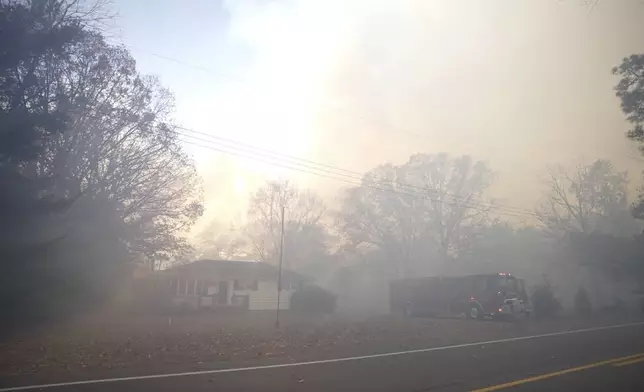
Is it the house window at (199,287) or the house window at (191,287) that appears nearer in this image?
the house window at (199,287)

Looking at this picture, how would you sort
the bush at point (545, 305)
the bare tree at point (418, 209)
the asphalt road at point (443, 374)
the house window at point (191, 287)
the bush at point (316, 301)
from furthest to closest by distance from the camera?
the bare tree at point (418, 209) → the house window at point (191, 287) → the bush at point (316, 301) → the bush at point (545, 305) → the asphalt road at point (443, 374)

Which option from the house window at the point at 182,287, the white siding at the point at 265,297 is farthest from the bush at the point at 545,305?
the house window at the point at 182,287

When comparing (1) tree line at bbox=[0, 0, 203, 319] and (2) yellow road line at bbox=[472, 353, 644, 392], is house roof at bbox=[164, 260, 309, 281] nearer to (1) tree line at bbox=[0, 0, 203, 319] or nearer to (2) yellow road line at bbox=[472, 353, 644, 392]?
(1) tree line at bbox=[0, 0, 203, 319]

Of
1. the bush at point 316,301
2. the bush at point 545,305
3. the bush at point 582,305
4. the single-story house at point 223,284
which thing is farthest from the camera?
the bush at point 316,301

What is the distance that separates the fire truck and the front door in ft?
47.2

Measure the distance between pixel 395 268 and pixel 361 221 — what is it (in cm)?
692

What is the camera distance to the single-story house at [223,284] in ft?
129

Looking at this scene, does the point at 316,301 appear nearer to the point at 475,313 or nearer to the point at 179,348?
the point at 475,313

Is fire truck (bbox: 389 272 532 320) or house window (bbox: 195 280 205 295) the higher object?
house window (bbox: 195 280 205 295)

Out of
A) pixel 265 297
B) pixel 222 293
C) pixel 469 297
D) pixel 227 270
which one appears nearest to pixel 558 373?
pixel 469 297

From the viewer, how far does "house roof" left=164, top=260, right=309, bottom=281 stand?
39969mm

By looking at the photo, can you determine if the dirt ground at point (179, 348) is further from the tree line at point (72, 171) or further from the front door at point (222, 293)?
the front door at point (222, 293)

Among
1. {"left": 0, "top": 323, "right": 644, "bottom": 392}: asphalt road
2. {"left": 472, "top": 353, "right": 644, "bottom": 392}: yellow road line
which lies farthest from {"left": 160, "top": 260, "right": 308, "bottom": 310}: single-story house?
{"left": 472, "top": 353, "right": 644, "bottom": 392}: yellow road line

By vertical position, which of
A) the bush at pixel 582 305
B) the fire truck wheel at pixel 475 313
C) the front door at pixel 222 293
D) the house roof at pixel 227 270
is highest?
the house roof at pixel 227 270
